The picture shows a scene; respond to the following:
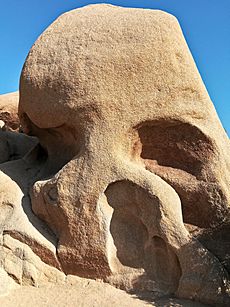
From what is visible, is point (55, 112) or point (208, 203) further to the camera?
point (55, 112)

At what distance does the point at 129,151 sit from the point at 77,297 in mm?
1752

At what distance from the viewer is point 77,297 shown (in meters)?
4.67

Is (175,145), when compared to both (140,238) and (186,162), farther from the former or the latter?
(140,238)

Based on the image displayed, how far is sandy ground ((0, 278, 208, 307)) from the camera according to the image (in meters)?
4.48

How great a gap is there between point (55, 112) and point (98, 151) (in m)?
0.77

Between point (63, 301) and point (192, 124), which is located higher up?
point (192, 124)

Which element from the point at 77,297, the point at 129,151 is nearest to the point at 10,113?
the point at 129,151

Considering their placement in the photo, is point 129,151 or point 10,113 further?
point 10,113

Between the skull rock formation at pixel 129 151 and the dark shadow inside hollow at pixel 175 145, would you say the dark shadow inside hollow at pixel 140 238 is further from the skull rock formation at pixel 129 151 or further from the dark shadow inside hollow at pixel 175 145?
the dark shadow inside hollow at pixel 175 145

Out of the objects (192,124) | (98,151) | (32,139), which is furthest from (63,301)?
(32,139)

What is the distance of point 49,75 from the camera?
5410 millimetres

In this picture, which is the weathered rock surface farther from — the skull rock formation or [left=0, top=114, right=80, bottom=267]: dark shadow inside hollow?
the skull rock formation

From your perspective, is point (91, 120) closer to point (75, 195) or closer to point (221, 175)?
point (75, 195)

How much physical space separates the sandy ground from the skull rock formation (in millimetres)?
150
